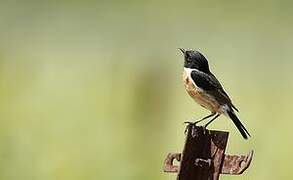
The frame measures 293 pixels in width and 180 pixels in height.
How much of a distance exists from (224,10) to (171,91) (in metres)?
0.31

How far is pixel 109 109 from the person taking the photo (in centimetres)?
232

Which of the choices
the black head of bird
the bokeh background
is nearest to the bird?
the black head of bird

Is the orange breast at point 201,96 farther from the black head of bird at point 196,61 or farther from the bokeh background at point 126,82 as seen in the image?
the bokeh background at point 126,82

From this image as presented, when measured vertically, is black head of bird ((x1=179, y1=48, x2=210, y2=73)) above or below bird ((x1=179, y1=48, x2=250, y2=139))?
above

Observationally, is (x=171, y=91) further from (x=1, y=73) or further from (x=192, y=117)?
(x=1, y=73)

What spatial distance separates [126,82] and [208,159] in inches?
49.9

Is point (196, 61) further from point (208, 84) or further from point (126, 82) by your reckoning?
point (126, 82)

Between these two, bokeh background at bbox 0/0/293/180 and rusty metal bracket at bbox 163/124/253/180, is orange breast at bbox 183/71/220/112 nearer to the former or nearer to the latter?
rusty metal bracket at bbox 163/124/253/180

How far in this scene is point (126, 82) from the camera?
7.55 ft

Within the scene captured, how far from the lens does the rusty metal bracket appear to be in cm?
104

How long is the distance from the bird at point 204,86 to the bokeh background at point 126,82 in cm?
71

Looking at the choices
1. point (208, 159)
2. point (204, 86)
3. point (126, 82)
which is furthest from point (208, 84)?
point (126, 82)

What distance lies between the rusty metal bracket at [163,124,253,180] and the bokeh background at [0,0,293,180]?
3.50 ft

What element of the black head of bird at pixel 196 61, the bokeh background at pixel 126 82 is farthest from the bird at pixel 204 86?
the bokeh background at pixel 126 82
